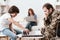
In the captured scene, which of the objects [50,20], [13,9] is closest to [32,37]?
[50,20]

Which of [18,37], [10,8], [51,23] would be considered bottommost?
[18,37]

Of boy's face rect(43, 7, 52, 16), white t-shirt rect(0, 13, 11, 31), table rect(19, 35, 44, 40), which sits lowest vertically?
table rect(19, 35, 44, 40)

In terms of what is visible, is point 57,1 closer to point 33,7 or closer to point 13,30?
point 33,7

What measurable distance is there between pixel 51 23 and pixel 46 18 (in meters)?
0.08

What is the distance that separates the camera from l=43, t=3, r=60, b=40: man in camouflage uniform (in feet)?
5.30

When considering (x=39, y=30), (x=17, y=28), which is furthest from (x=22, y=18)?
(x=39, y=30)

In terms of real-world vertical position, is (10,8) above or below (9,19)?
above

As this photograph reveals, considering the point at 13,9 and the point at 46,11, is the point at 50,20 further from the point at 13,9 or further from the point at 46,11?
the point at 13,9

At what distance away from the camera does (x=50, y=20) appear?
64.6 inches

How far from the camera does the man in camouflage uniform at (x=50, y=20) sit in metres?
1.62

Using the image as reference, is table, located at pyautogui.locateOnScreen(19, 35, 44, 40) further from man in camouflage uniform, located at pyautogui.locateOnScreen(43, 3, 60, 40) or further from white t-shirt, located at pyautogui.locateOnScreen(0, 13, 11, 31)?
white t-shirt, located at pyautogui.locateOnScreen(0, 13, 11, 31)

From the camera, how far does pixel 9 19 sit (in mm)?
1688

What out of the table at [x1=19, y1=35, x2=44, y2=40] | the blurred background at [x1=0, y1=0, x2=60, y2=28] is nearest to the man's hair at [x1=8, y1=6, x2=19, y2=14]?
the blurred background at [x1=0, y1=0, x2=60, y2=28]

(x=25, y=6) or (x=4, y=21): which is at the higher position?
(x=25, y=6)
